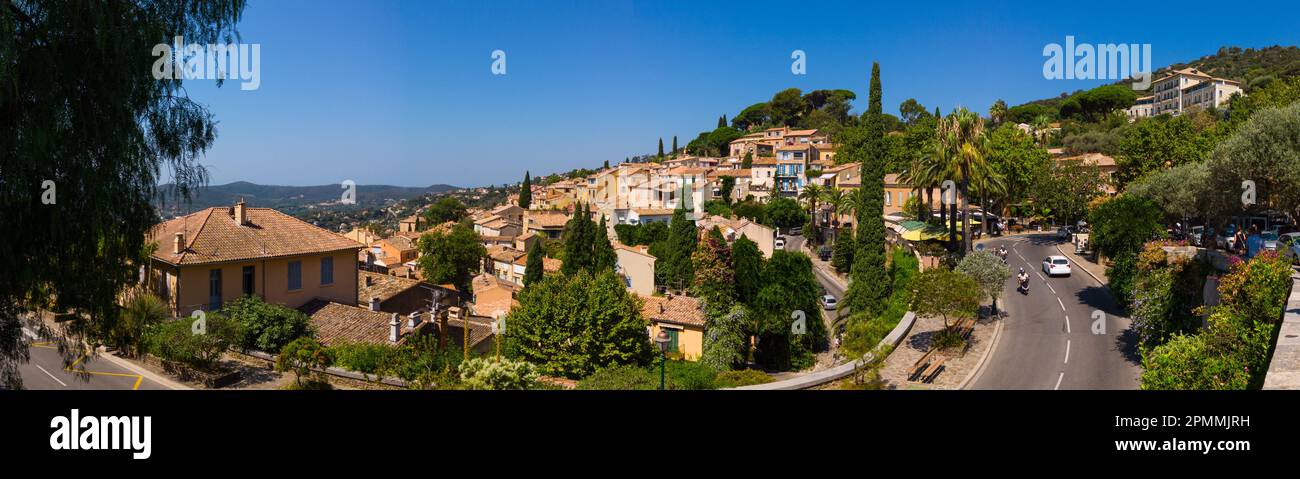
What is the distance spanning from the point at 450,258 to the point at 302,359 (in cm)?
3416

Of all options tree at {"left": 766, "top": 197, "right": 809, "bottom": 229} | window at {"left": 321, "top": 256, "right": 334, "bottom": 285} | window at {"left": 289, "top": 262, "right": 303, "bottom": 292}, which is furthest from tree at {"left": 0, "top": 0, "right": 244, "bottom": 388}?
tree at {"left": 766, "top": 197, "right": 809, "bottom": 229}

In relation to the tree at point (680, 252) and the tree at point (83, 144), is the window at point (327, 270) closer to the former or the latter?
the tree at point (83, 144)

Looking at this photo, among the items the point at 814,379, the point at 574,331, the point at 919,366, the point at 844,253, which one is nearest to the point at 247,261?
the point at 574,331

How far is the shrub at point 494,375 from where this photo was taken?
970 centimetres

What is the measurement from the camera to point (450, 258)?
155 ft

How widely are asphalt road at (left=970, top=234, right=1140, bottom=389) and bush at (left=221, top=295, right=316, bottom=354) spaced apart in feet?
53.4

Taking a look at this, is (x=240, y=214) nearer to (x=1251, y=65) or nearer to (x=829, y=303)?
(x=829, y=303)

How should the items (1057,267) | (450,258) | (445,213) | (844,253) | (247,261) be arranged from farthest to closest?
(445,213) < (450,258) < (844,253) < (1057,267) < (247,261)

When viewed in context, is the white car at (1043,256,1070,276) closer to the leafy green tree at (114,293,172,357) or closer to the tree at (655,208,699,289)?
the tree at (655,208,699,289)

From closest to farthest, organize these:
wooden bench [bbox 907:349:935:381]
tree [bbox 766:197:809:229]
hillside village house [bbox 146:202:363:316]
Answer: wooden bench [bbox 907:349:935:381]
hillside village house [bbox 146:202:363:316]
tree [bbox 766:197:809:229]

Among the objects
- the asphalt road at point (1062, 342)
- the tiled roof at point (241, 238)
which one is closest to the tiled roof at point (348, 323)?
the tiled roof at point (241, 238)

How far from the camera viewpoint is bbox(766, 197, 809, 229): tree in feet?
200
